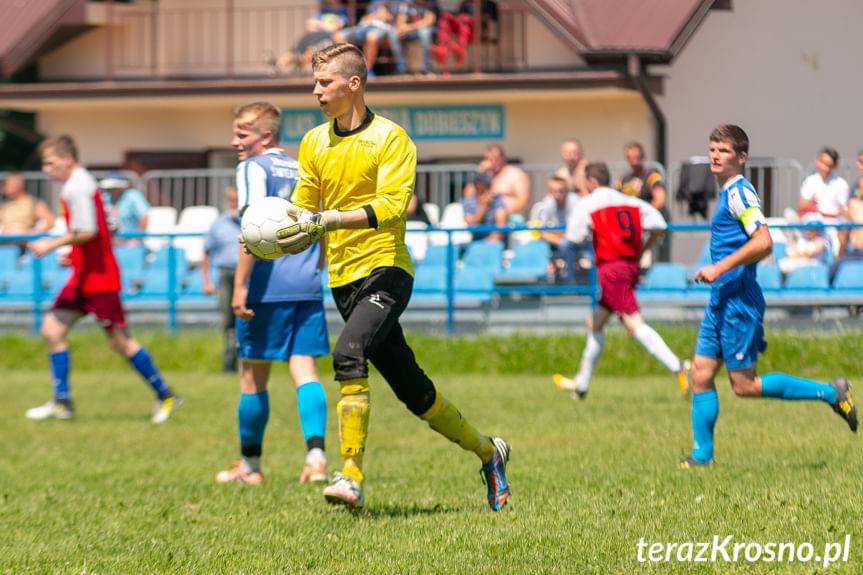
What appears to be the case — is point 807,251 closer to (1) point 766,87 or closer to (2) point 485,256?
(2) point 485,256

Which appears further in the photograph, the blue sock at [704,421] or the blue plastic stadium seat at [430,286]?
the blue plastic stadium seat at [430,286]

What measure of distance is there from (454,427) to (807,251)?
9.51 metres

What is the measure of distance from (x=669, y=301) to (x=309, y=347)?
838 centimetres

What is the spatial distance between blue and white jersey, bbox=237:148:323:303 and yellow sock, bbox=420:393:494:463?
61.2 inches

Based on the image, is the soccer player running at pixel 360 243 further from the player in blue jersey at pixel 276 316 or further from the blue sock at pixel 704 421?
the blue sock at pixel 704 421

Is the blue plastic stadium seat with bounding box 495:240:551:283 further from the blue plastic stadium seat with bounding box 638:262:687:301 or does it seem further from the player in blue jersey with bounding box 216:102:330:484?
the player in blue jersey with bounding box 216:102:330:484

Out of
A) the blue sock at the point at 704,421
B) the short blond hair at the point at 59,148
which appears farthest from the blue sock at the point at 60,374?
the blue sock at the point at 704,421

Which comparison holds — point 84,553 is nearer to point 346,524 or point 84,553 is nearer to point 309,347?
point 346,524

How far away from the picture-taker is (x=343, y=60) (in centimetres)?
610

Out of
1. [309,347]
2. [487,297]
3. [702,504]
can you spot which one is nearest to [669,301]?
[487,297]

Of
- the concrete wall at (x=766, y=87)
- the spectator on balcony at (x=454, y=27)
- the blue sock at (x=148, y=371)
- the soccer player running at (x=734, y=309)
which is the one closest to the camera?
the soccer player running at (x=734, y=309)

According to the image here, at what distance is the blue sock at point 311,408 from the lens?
25.4ft

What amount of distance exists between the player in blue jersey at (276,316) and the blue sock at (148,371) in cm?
413

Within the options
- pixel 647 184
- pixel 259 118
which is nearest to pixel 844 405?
pixel 259 118
